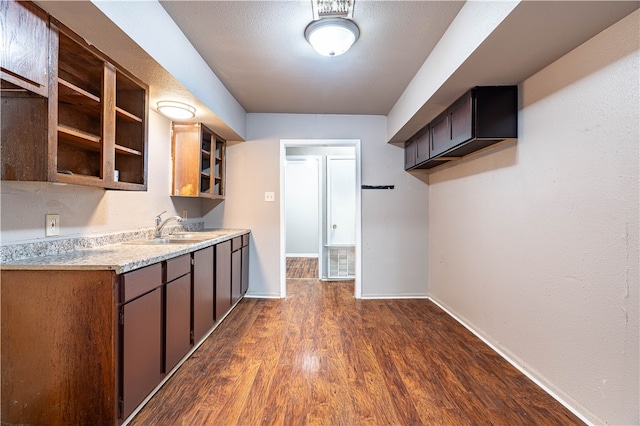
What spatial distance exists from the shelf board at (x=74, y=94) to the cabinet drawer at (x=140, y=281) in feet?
3.24

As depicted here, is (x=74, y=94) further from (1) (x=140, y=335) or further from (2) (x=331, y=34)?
(2) (x=331, y=34)

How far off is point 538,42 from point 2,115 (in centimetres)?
264

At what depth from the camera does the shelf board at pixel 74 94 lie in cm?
145

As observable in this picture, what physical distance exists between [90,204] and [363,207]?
2751 millimetres

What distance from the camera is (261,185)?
146 inches

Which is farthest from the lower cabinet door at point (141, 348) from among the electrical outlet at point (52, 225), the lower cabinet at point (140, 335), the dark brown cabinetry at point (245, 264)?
the dark brown cabinetry at point (245, 264)

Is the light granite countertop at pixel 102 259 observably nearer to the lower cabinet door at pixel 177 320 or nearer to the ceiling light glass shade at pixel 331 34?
the lower cabinet door at pixel 177 320

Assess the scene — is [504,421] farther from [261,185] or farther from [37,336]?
[261,185]

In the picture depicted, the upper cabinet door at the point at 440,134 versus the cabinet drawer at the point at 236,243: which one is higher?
the upper cabinet door at the point at 440,134

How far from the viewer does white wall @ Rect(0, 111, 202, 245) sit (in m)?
1.48

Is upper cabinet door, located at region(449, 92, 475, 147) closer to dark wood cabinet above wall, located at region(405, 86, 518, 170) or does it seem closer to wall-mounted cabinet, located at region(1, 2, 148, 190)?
dark wood cabinet above wall, located at region(405, 86, 518, 170)

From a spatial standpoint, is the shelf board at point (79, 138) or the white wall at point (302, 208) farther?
the white wall at point (302, 208)

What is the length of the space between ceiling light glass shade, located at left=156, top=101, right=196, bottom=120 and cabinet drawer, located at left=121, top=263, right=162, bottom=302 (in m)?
1.38

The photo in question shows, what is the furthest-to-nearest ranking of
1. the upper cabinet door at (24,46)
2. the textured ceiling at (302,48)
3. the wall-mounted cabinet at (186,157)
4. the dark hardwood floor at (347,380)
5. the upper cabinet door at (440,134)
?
the wall-mounted cabinet at (186,157), the upper cabinet door at (440,134), the textured ceiling at (302,48), the dark hardwood floor at (347,380), the upper cabinet door at (24,46)
